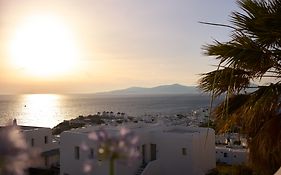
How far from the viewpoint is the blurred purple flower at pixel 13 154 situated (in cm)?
287

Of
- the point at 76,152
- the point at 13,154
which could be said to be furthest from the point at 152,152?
the point at 13,154

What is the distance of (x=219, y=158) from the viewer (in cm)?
2461

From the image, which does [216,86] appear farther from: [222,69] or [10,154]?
[10,154]

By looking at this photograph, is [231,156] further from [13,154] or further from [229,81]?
[13,154]

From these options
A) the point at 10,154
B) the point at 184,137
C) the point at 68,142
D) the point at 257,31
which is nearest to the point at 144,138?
the point at 184,137

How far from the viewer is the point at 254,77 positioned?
243 inches

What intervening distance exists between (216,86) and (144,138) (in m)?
13.4

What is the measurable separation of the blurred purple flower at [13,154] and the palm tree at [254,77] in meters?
3.05

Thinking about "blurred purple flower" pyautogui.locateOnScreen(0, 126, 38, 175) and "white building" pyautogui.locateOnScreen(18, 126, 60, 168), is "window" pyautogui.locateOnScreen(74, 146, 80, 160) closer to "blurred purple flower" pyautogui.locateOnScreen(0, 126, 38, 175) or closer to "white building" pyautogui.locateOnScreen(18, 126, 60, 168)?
"white building" pyautogui.locateOnScreen(18, 126, 60, 168)

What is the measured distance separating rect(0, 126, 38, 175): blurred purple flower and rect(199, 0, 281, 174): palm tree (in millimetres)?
3046

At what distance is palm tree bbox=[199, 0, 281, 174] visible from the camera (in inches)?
224

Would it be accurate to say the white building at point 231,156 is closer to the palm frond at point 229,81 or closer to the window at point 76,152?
the window at point 76,152

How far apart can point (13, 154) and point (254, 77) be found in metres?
4.16

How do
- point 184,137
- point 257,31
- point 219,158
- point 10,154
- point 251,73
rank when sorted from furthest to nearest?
point 219,158 → point 184,137 → point 251,73 → point 257,31 → point 10,154
